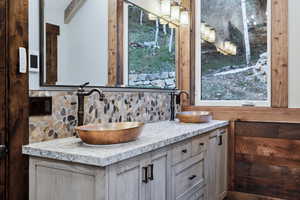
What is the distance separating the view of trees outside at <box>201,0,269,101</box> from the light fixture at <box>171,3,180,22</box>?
342 millimetres

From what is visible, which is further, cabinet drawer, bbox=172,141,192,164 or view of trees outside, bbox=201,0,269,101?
view of trees outside, bbox=201,0,269,101

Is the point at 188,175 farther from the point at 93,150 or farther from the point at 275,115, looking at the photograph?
the point at 275,115

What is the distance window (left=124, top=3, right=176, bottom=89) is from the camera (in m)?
2.77

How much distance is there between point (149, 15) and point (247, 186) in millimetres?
2130

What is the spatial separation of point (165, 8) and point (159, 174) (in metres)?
2.08

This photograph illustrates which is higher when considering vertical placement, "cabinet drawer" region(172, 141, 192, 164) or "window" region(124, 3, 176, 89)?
"window" region(124, 3, 176, 89)

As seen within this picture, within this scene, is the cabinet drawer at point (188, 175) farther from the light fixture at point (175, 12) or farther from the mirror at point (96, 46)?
the light fixture at point (175, 12)

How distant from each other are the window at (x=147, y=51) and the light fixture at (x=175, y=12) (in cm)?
13

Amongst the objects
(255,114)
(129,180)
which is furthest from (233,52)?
(129,180)

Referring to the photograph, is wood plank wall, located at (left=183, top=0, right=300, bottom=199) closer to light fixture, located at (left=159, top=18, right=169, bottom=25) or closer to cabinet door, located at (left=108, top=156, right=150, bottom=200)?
light fixture, located at (left=159, top=18, right=169, bottom=25)

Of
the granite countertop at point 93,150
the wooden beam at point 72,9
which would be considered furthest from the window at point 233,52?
the wooden beam at point 72,9

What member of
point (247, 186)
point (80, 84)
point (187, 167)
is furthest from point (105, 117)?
point (247, 186)

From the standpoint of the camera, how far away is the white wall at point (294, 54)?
292cm

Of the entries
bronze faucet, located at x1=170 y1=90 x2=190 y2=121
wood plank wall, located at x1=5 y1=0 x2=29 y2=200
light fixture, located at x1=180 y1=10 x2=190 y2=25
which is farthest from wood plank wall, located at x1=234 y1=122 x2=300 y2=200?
wood plank wall, located at x1=5 y1=0 x2=29 y2=200
